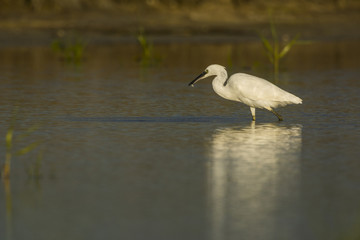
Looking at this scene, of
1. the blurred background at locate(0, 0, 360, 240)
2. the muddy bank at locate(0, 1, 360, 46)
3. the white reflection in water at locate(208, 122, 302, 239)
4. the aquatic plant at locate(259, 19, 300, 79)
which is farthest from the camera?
the muddy bank at locate(0, 1, 360, 46)

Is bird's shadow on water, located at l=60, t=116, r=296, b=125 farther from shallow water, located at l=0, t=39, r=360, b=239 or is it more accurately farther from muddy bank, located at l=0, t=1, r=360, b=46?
muddy bank, located at l=0, t=1, r=360, b=46

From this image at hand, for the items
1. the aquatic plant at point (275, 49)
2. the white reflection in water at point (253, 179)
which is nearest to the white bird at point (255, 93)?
the white reflection in water at point (253, 179)

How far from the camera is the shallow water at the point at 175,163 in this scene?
5.90 meters

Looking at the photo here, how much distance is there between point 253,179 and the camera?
7305 mm

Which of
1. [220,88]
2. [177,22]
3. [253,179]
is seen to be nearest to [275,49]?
[220,88]

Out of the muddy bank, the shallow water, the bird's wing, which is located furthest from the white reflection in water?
the muddy bank

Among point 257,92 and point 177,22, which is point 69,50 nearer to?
point 177,22

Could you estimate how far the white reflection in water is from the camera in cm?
585

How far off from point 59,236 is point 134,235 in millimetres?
497

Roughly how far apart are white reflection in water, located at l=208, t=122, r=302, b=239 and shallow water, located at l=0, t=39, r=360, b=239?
0.01 m

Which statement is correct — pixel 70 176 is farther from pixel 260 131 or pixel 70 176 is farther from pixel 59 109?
pixel 59 109

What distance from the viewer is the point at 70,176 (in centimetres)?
755

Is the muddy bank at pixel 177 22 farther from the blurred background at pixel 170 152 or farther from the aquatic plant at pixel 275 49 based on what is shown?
the aquatic plant at pixel 275 49

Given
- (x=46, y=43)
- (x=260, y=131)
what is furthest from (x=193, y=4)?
(x=260, y=131)
